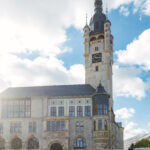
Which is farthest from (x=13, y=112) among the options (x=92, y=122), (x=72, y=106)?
(x=92, y=122)

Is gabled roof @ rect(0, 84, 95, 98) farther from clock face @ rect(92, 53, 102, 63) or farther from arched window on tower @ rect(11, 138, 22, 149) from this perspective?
arched window on tower @ rect(11, 138, 22, 149)

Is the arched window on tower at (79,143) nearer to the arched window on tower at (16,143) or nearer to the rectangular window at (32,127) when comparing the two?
the rectangular window at (32,127)

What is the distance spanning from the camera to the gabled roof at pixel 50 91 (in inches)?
2739

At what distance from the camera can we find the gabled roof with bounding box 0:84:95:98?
69562mm

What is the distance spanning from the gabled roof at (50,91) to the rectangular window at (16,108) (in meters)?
1.69

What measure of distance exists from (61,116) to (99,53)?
22095 mm

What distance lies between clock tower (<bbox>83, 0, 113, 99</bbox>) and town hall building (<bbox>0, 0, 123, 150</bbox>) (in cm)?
29

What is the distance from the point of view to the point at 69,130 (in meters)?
65.4

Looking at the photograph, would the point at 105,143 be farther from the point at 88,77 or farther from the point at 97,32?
the point at 97,32

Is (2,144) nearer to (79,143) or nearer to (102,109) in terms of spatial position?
(79,143)

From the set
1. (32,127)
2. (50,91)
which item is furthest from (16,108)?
(50,91)

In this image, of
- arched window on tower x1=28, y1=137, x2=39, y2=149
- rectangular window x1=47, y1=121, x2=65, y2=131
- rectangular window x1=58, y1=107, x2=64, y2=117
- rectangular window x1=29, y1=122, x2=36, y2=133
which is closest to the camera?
rectangular window x1=47, y1=121, x2=65, y2=131

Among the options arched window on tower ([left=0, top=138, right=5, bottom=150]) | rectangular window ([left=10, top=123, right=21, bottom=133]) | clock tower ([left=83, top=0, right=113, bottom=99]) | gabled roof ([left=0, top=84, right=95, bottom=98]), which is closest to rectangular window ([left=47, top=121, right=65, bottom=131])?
gabled roof ([left=0, top=84, right=95, bottom=98])

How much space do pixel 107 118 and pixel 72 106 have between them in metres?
9.37
